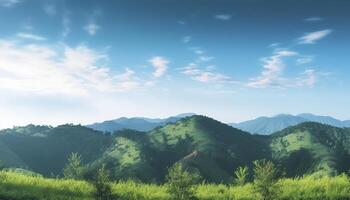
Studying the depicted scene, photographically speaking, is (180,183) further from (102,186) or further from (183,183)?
(102,186)

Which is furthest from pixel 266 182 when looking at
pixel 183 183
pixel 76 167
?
A: pixel 76 167

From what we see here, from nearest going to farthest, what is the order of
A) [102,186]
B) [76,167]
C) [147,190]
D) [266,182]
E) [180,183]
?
[102,186], [180,183], [266,182], [147,190], [76,167]

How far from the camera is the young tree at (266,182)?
78.5 ft

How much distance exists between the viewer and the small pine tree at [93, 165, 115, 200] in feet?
75.4

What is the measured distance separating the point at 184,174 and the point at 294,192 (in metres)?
6.92

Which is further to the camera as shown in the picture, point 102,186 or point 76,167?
point 76,167

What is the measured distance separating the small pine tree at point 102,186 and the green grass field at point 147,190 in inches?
42.3

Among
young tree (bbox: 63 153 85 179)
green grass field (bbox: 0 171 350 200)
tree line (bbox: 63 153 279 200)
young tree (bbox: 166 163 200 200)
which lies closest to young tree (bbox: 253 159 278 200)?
tree line (bbox: 63 153 279 200)

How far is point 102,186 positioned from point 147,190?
4.32 metres

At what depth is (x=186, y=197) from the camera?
23203 millimetres

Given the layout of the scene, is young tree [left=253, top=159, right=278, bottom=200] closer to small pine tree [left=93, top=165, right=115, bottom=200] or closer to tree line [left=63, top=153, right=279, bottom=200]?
tree line [left=63, top=153, right=279, bottom=200]

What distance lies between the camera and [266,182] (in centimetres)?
2394

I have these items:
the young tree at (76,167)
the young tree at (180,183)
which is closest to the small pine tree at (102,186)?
the young tree at (180,183)

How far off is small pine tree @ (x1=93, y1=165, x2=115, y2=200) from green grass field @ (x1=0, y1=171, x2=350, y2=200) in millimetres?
1073
